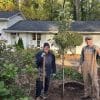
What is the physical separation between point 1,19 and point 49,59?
3169cm

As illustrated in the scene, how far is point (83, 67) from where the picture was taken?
35.4 ft

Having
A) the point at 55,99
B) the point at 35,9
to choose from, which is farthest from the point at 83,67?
the point at 35,9

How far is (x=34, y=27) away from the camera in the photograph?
1582 inches

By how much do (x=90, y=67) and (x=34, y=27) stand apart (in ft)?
97.3

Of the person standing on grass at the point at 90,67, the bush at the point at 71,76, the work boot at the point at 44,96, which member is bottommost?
the bush at the point at 71,76

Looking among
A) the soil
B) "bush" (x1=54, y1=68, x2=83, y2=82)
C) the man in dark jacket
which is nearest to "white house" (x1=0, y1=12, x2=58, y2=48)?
"bush" (x1=54, y1=68, x2=83, y2=82)

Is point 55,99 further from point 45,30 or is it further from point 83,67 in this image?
point 45,30

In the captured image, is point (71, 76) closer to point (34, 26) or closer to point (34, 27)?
point (34, 27)

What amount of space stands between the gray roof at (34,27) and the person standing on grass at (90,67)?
2693 cm

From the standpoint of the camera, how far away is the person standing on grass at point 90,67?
10547mm

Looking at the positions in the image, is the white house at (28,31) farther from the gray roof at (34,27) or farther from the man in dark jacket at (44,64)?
the man in dark jacket at (44,64)

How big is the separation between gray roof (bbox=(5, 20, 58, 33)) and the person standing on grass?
88.3 ft

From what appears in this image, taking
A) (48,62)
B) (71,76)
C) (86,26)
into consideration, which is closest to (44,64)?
(48,62)

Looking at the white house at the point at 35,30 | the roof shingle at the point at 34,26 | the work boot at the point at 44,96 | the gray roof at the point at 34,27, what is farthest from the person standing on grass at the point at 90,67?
the roof shingle at the point at 34,26
